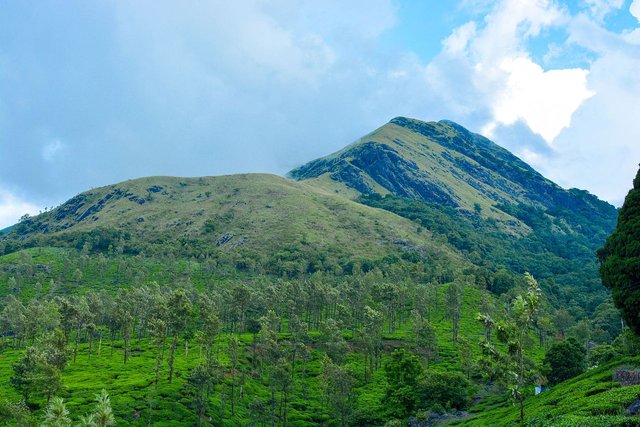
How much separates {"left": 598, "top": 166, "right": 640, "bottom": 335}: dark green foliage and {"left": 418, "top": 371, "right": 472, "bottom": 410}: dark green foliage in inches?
1463

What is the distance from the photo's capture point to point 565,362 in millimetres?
101500

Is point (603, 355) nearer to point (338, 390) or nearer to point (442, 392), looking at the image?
point (442, 392)

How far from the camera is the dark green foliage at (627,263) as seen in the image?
6881 centimetres

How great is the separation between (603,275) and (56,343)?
107266 mm

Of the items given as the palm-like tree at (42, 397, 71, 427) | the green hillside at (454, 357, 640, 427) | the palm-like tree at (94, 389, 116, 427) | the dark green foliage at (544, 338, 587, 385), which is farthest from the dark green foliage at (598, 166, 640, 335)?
the palm-like tree at (42, 397, 71, 427)

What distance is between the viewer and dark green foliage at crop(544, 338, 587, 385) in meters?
101

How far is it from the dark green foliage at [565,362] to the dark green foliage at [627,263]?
3075 cm

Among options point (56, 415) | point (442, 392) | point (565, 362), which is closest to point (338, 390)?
point (442, 392)

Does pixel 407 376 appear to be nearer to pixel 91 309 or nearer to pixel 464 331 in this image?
pixel 464 331

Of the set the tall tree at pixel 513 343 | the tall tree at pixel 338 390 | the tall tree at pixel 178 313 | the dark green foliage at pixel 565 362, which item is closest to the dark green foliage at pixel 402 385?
the tall tree at pixel 338 390

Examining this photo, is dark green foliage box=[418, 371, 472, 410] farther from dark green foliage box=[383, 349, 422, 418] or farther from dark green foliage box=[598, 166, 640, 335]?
dark green foliage box=[598, 166, 640, 335]

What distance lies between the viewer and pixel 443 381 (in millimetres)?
97250

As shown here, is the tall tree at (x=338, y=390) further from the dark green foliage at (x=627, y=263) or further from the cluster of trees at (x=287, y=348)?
the dark green foliage at (x=627, y=263)

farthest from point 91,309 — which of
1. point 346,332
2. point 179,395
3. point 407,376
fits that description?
point 407,376
